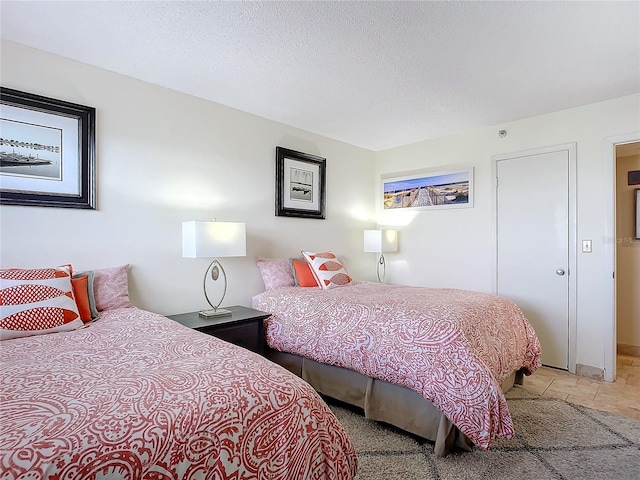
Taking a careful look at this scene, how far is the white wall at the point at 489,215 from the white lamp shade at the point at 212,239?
93.8 inches

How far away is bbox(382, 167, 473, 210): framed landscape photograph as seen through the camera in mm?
3971

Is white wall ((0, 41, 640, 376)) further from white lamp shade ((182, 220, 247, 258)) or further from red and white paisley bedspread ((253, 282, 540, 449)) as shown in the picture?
red and white paisley bedspread ((253, 282, 540, 449))

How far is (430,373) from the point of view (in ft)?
6.47

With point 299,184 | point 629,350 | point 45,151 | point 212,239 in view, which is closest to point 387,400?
point 212,239

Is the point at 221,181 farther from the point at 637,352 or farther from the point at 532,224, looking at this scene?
the point at 637,352

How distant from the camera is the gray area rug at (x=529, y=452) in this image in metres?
1.83

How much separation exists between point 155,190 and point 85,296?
0.99m

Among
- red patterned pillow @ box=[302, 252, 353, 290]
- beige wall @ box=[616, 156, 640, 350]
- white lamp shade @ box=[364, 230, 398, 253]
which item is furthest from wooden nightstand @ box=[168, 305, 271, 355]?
beige wall @ box=[616, 156, 640, 350]

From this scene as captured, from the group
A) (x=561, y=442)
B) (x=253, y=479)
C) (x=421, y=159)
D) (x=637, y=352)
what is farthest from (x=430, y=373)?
(x=637, y=352)

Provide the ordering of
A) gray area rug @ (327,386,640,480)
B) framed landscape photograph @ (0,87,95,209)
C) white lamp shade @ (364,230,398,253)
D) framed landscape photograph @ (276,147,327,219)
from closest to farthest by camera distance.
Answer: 1. gray area rug @ (327,386,640,480)
2. framed landscape photograph @ (0,87,95,209)
3. framed landscape photograph @ (276,147,327,219)
4. white lamp shade @ (364,230,398,253)

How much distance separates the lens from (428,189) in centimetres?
426

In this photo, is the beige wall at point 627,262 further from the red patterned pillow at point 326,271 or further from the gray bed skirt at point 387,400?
the red patterned pillow at point 326,271

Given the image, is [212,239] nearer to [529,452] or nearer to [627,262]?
[529,452]

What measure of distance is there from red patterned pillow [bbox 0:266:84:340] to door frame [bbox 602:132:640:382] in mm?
3967
